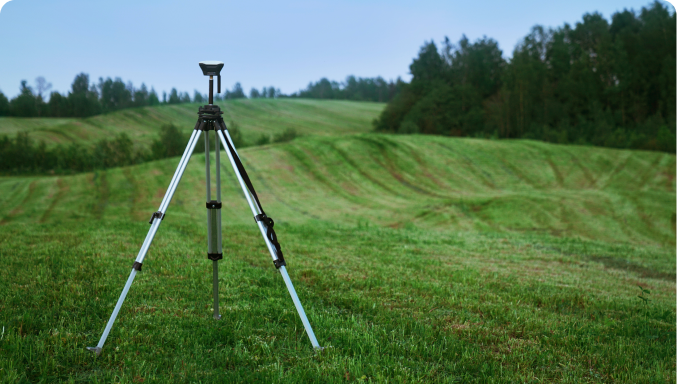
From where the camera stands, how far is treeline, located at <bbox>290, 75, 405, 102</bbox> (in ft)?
325

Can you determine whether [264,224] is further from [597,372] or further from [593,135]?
[593,135]

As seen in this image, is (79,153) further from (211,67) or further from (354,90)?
(354,90)

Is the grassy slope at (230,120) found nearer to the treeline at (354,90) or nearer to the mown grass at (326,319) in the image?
the treeline at (354,90)

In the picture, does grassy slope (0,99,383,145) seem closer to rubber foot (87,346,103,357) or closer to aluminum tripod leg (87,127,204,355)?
aluminum tripod leg (87,127,204,355)

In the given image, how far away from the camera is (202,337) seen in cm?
463

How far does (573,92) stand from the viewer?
2133 inches

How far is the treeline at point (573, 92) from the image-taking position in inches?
1977

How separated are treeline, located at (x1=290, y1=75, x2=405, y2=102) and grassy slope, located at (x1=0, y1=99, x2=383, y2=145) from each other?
24.9ft

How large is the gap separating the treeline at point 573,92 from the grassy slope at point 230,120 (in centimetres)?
1365

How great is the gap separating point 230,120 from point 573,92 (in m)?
44.1

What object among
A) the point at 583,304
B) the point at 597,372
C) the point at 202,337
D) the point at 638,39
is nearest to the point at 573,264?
the point at 583,304

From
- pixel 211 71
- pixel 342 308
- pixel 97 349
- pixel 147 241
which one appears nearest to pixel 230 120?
pixel 342 308

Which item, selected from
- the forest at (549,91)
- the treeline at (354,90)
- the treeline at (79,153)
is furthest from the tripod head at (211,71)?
the treeline at (354,90)

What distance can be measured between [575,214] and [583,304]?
1686 centimetres
